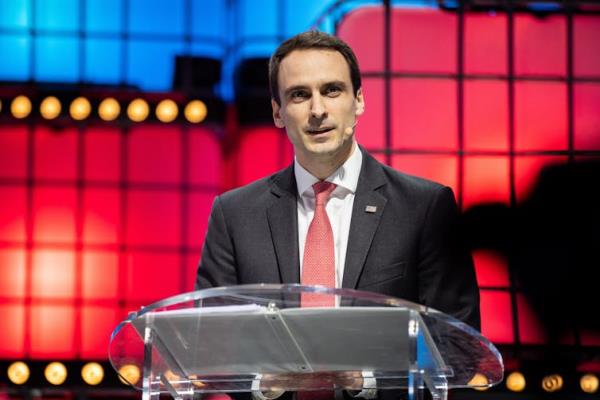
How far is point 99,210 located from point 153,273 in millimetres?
698

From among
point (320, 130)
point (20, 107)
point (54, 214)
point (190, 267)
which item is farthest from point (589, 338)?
point (320, 130)

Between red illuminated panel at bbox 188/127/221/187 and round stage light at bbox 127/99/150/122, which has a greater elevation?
round stage light at bbox 127/99/150/122

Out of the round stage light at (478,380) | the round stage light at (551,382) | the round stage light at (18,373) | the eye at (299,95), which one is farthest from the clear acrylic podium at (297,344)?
the round stage light at (18,373)

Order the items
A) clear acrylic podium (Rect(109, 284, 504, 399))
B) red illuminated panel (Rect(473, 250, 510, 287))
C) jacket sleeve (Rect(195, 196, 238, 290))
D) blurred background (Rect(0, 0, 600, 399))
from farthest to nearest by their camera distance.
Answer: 1. blurred background (Rect(0, 0, 600, 399))
2. red illuminated panel (Rect(473, 250, 510, 287))
3. jacket sleeve (Rect(195, 196, 238, 290))
4. clear acrylic podium (Rect(109, 284, 504, 399))

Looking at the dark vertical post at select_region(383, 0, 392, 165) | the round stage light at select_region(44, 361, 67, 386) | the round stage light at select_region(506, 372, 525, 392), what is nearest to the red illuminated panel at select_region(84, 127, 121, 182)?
the round stage light at select_region(44, 361, 67, 386)

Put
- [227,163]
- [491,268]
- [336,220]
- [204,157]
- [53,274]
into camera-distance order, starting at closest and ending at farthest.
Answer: [336,220] → [491,268] → [53,274] → [204,157] → [227,163]

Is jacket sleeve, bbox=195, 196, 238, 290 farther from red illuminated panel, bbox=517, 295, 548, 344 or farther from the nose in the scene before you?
red illuminated panel, bbox=517, 295, 548, 344

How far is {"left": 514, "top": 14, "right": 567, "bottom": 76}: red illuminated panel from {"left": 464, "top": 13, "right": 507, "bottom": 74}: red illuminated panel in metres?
0.12

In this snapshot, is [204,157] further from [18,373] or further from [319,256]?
[319,256]

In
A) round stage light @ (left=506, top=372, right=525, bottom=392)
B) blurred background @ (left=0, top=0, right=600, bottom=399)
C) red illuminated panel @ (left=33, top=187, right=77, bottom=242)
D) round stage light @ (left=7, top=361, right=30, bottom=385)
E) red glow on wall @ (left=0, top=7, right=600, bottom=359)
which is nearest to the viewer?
round stage light @ (left=506, top=372, right=525, bottom=392)

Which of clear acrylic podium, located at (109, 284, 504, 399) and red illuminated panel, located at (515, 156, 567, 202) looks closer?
clear acrylic podium, located at (109, 284, 504, 399)

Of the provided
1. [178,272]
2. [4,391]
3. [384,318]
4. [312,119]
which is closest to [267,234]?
[312,119]

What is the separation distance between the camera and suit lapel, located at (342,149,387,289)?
145 inches

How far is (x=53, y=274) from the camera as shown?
38.3 feet
